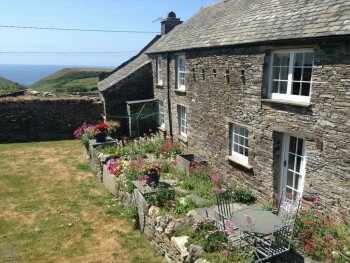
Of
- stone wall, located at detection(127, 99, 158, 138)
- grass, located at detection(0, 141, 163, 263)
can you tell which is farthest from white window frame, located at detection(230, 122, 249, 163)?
stone wall, located at detection(127, 99, 158, 138)

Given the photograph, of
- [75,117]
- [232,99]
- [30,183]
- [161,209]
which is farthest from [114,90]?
[161,209]

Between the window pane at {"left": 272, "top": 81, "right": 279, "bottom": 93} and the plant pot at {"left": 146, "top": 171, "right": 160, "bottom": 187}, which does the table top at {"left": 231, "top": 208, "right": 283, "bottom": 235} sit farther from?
the window pane at {"left": 272, "top": 81, "right": 279, "bottom": 93}

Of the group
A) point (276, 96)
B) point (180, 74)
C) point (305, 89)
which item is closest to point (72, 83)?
point (180, 74)

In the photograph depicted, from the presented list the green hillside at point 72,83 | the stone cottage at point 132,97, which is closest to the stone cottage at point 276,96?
the stone cottage at point 132,97

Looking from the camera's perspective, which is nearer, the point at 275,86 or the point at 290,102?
the point at 290,102

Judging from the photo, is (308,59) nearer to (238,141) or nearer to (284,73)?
(284,73)

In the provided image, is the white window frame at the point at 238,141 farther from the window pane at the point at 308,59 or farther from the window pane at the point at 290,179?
the window pane at the point at 308,59

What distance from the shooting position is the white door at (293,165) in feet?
26.5

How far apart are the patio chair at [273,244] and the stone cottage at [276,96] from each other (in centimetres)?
151

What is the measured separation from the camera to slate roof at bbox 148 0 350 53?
7.12 m

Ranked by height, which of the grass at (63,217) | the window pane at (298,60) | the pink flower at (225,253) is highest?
the window pane at (298,60)

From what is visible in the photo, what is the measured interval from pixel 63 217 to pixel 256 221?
6.54 meters

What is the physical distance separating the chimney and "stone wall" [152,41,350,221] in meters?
9.14

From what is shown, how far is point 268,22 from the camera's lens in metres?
9.26
